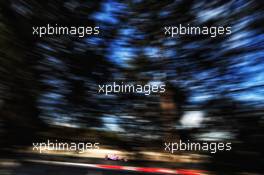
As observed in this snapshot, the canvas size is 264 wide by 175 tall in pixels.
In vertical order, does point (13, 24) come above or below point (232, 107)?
above

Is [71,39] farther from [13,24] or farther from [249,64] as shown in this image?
[249,64]

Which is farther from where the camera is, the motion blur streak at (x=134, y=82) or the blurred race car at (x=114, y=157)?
the blurred race car at (x=114, y=157)

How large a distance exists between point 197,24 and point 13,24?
1.65 meters

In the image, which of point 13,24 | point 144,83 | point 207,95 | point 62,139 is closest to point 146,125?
point 144,83

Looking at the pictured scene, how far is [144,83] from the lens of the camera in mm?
3781

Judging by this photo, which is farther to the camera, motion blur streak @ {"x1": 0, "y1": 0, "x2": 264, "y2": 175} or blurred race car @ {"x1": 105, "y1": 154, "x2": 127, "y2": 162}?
blurred race car @ {"x1": 105, "y1": 154, "x2": 127, "y2": 162}

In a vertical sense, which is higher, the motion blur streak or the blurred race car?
the motion blur streak

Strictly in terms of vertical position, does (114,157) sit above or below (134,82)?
below

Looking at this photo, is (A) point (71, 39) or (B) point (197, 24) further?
(A) point (71, 39)

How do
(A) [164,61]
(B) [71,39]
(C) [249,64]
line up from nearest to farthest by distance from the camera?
(C) [249,64] → (A) [164,61] → (B) [71,39]

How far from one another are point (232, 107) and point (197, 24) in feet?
2.33

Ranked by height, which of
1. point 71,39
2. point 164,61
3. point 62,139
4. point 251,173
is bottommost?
point 251,173

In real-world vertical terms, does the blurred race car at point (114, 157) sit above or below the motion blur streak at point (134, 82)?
below

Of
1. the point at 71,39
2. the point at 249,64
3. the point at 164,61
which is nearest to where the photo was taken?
the point at 249,64
